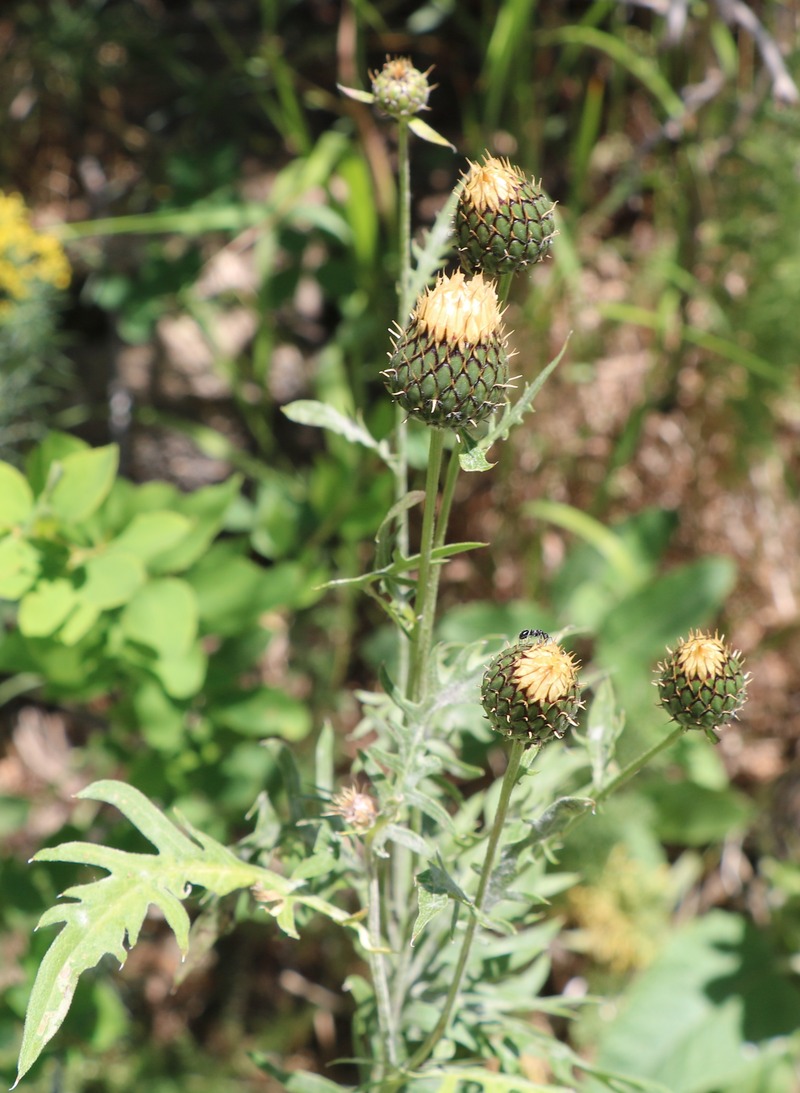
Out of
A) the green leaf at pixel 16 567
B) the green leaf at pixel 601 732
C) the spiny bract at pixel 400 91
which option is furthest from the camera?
the green leaf at pixel 16 567

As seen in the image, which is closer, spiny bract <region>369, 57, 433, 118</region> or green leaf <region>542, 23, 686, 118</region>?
spiny bract <region>369, 57, 433, 118</region>

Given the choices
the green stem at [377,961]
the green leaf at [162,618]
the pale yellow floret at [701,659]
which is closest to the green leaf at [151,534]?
the green leaf at [162,618]

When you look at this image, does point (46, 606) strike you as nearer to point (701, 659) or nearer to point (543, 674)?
point (543, 674)

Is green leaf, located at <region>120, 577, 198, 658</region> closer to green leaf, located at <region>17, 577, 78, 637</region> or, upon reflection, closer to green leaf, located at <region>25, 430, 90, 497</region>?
green leaf, located at <region>17, 577, 78, 637</region>

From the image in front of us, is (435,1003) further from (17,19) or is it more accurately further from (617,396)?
(17,19)

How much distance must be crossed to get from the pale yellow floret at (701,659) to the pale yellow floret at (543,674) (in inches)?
6.4

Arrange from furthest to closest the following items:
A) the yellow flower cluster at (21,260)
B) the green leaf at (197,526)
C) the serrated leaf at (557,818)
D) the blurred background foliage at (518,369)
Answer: the blurred background foliage at (518,369), the yellow flower cluster at (21,260), the green leaf at (197,526), the serrated leaf at (557,818)

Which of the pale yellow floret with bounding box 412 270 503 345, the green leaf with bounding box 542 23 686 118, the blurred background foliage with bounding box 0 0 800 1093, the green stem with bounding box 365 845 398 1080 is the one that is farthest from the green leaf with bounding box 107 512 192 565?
the green leaf with bounding box 542 23 686 118

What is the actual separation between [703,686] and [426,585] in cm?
35

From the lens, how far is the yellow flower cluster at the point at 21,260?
8.59 feet

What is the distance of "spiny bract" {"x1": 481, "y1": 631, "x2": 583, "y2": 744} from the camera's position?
3.72 feet

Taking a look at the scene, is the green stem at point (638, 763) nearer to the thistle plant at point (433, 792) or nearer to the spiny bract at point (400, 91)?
the thistle plant at point (433, 792)

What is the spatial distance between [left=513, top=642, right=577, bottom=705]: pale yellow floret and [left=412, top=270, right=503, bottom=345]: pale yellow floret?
0.35 metres

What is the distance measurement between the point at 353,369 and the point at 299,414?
1.58 m
